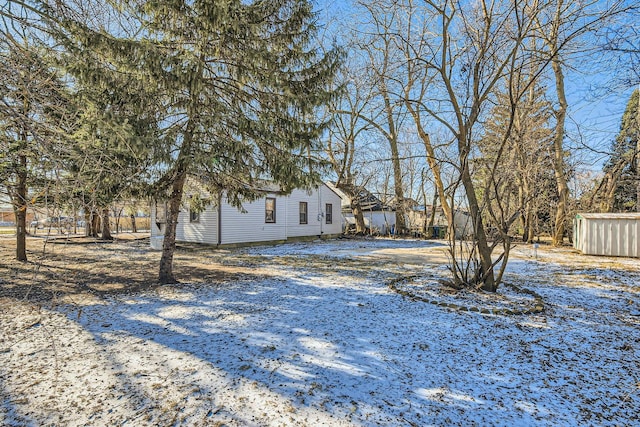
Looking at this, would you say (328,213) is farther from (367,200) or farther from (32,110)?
(32,110)

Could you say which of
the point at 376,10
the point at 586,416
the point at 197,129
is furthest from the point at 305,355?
the point at 376,10

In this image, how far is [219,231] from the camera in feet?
42.2

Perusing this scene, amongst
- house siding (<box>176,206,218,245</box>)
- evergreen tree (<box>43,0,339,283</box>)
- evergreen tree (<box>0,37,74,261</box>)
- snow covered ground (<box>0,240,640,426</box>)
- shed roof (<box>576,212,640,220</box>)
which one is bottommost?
snow covered ground (<box>0,240,640,426</box>)

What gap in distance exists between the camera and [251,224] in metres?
14.1

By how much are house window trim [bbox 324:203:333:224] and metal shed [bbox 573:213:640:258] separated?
11521 mm

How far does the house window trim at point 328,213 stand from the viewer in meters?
18.7

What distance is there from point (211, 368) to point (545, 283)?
6.51 m

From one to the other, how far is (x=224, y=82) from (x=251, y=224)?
8466 millimetres

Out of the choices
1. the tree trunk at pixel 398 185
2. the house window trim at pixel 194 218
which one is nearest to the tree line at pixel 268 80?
the house window trim at pixel 194 218

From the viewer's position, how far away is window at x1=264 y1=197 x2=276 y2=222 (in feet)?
48.8

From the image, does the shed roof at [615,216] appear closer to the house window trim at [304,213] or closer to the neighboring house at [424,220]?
the neighboring house at [424,220]

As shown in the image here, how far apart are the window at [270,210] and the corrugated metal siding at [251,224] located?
0.52 feet

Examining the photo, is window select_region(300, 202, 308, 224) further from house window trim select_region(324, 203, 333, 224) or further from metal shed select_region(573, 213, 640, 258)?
metal shed select_region(573, 213, 640, 258)

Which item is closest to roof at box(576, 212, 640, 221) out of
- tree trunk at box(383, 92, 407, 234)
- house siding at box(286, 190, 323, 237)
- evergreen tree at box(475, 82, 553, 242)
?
evergreen tree at box(475, 82, 553, 242)
